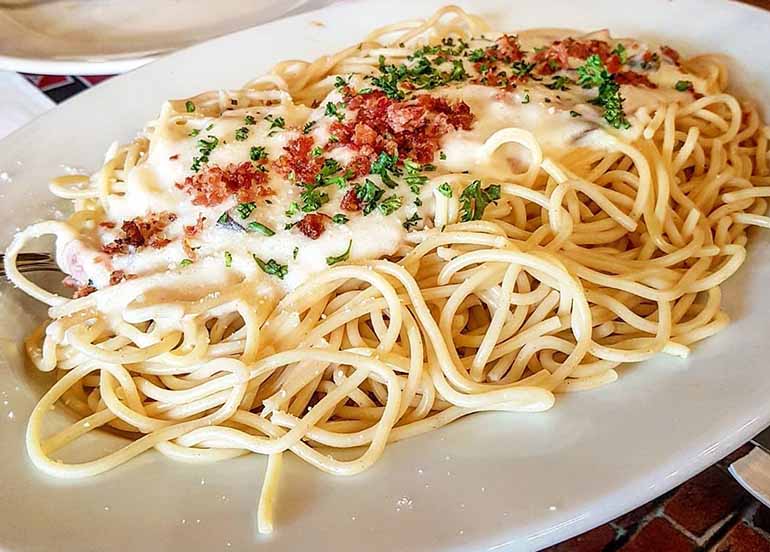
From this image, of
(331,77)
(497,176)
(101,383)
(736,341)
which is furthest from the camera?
(331,77)

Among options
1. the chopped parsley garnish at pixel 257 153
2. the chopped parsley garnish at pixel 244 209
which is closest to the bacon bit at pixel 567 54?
the chopped parsley garnish at pixel 257 153

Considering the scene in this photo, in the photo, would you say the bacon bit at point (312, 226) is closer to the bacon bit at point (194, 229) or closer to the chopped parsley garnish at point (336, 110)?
the bacon bit at point (194, 229)

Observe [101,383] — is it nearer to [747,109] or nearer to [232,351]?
[232,351]

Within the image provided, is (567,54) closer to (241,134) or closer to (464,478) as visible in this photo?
(241,134)

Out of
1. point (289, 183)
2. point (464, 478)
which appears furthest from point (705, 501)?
point (289, 183)

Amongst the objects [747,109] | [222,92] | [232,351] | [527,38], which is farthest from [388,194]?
[747,109]
